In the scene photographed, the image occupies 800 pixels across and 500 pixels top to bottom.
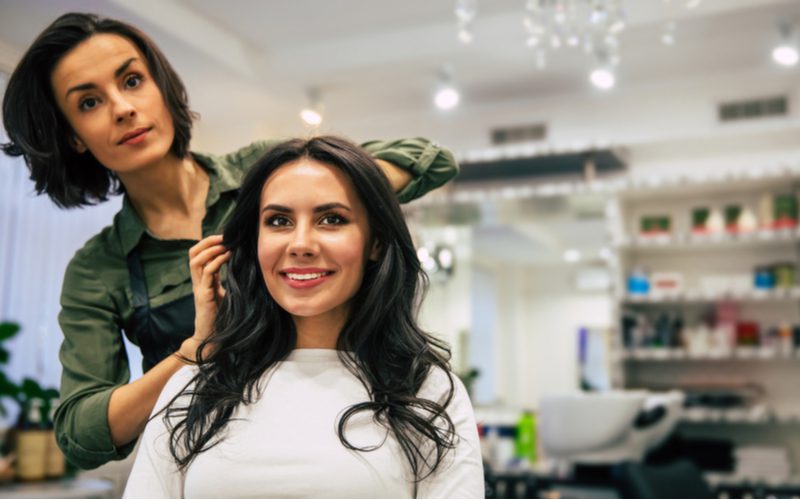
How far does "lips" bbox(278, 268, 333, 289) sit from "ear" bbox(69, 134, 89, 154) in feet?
1.61

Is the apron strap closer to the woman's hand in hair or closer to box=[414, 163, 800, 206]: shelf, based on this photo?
the woman's hand in hair

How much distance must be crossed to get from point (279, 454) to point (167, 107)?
69 centimetres

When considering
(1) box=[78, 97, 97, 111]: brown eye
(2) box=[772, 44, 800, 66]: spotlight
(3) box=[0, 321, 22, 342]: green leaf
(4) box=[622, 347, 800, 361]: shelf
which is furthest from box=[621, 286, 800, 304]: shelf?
(1) box=[78, 97, 97, 111]: brown eye

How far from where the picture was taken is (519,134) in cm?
589

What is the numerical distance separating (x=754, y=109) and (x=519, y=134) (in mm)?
1603

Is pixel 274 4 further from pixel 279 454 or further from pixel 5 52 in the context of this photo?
pixel 279 454

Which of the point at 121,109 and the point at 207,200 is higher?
the point at 121,109

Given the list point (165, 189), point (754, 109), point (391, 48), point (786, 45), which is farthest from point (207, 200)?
point (754, 109)

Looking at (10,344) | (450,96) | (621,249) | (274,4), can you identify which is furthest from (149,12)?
(621,249)

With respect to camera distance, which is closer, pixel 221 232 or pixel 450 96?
pixel 221 232

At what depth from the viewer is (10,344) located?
490 cm

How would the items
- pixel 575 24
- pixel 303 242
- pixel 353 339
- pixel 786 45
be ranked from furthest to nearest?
1. pixel 786 45
2. pixel 575 24
3. pixel 353 339
4. pixel 303 242

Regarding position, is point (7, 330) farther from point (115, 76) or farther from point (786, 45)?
point (786, 45)

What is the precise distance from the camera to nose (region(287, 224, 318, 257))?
1167 millimetres
